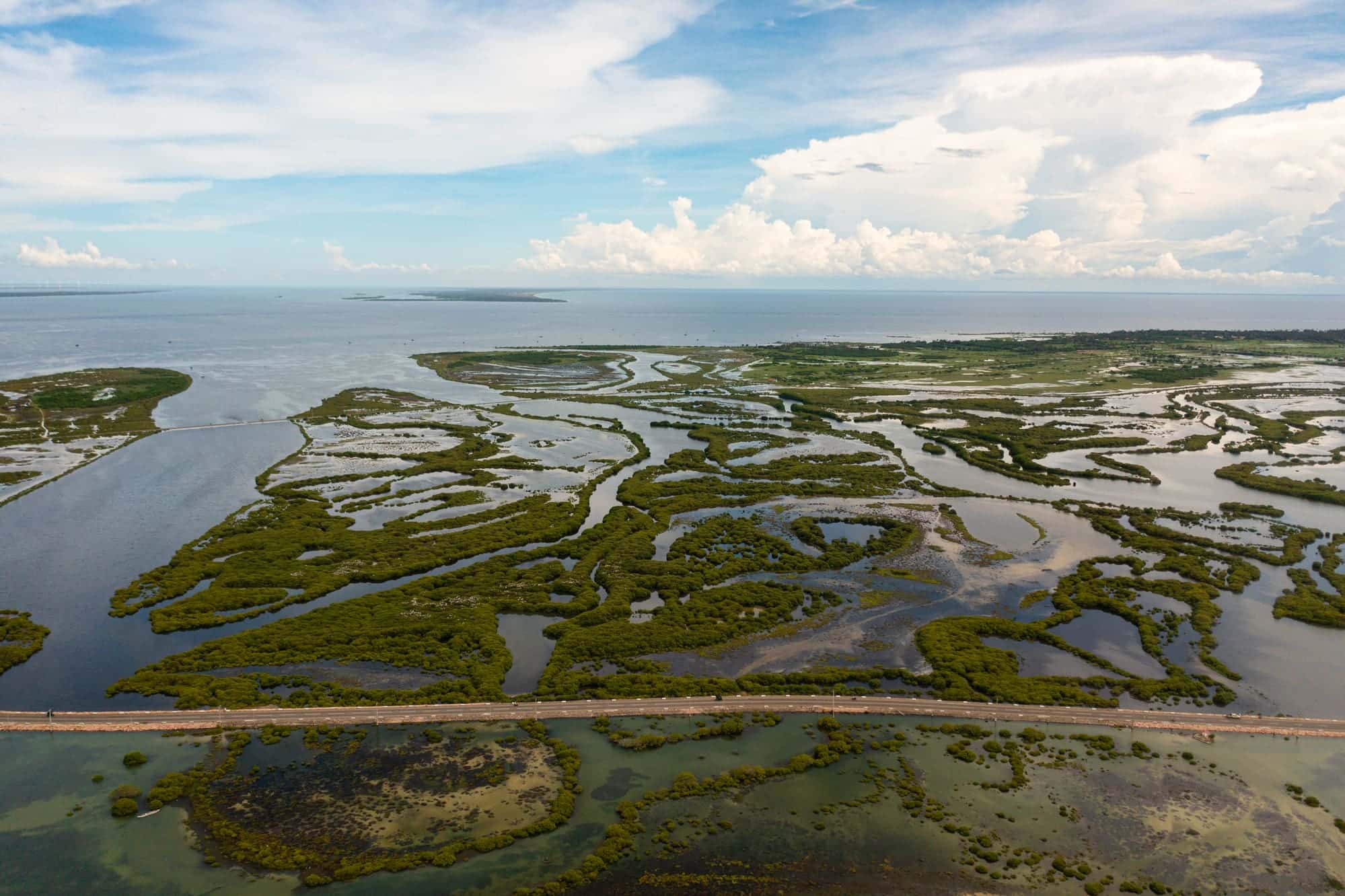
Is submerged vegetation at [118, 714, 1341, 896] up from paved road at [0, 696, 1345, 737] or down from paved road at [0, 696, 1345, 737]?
down

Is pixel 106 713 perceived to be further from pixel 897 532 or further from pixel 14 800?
pixel 897 532

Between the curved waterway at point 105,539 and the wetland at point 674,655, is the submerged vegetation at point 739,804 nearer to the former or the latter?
the wetland at point 674,655

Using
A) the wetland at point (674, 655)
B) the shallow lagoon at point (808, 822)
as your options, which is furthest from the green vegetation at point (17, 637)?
the shallow lagoon at point (808, 822)

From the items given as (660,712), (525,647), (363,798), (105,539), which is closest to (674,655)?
(660,712)

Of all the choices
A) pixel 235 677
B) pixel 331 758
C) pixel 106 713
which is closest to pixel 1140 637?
pixel 331 758

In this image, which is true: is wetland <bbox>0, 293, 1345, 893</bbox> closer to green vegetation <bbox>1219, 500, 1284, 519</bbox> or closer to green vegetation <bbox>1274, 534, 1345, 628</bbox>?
green vegetation <bbox>1274, 534, 1345, 628</bbox>

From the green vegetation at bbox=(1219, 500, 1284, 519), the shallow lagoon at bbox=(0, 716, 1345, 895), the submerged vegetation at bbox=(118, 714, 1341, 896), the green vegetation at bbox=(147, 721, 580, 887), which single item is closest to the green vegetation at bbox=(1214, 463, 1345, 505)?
Answer: the green vegetation at bbox=(1219, 500, 1284, 519)
